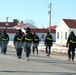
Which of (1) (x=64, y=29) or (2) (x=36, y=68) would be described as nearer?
(2) (x=36, y=68)

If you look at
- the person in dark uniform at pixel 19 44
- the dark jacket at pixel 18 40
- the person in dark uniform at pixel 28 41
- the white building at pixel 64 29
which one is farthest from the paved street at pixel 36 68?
the white building at pixel 64 29

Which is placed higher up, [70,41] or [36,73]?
[70,41]

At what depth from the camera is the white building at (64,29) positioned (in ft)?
201

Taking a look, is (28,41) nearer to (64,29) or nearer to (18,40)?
(18,40)

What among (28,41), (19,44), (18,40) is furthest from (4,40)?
(28,41)

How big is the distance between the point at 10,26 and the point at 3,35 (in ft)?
350

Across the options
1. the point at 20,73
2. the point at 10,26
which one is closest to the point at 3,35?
the point at 20,73

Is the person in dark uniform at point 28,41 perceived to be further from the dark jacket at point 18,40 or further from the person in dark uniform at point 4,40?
the person in dark uniform at point 4,40

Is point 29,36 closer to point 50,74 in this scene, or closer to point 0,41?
point 50,74

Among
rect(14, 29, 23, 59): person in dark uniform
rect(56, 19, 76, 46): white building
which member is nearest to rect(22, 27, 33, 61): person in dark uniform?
rect(14, 29, 23, 59): person in dark uniform

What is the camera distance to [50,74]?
1467 cm

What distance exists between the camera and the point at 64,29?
62844 millimetres

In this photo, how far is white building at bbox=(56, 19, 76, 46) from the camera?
6131 cm

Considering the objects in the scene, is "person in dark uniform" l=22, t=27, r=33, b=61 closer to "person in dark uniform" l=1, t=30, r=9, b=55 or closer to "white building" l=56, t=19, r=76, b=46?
"person in dark uniform" l=1, t=30, r=9, b=55
